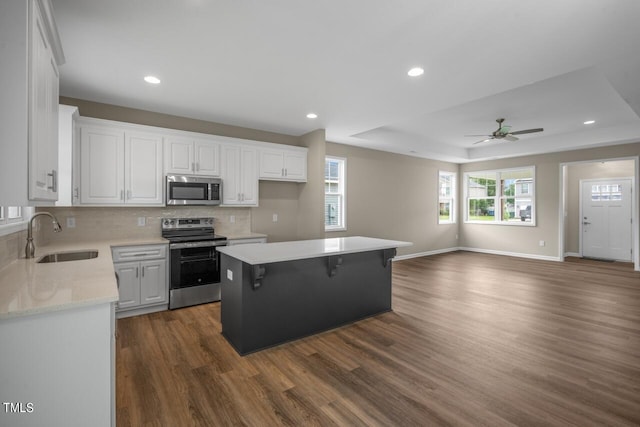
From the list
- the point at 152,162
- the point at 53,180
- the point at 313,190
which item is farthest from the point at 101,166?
the point at 313,190

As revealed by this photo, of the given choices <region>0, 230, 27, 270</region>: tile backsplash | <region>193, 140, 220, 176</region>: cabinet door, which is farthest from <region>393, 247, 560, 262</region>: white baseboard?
<region>0, 230, 27, 270</region>: tile backsplash

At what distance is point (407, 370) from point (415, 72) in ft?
8.86

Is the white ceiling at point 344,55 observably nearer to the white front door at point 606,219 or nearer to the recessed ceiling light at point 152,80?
the recessed ceiling light at point 152,80

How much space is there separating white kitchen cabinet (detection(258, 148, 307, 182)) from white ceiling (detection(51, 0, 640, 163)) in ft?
1.84

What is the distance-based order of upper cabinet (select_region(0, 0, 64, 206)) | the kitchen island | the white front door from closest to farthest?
1. upper cabinet (select_region(0, 0, 64, 206))
2. the kitchen island
3. the white front door

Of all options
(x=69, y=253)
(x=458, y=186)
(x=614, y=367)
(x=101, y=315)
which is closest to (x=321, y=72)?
(x=101, y=315)

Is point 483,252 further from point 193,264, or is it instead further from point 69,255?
point 69,255

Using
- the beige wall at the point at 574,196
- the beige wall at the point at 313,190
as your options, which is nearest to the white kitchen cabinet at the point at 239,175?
the beige wall at the point at 313,190

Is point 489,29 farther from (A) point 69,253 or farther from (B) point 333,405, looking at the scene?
(A) point 69,253

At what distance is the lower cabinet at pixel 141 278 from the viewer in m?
3.45

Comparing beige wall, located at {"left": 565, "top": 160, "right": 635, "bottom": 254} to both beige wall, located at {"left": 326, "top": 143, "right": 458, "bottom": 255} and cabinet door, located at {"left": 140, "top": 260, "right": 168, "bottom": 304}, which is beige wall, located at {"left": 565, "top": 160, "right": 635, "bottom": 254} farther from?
cabinet door, located at {"left": 140, "top": 260, "right": 168, "bottom": 304}

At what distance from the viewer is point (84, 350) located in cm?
142

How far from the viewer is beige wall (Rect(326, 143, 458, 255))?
639cm

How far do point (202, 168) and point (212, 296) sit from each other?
1.76 m
